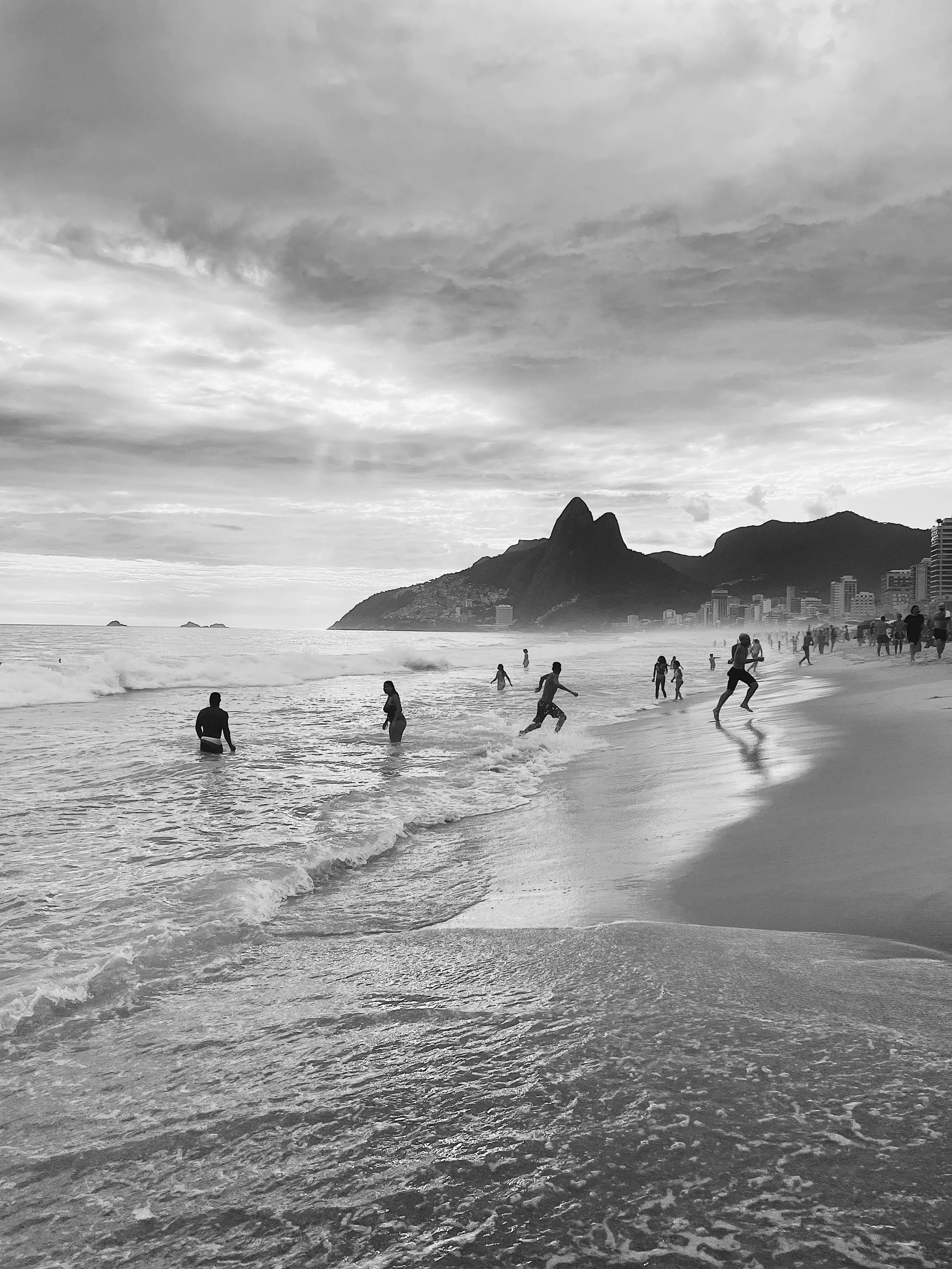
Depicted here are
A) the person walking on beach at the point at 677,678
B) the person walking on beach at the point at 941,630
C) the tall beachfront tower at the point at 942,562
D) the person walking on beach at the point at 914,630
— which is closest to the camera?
the person walking on beach at the point at 677,678

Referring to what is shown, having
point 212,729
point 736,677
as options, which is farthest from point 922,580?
point 212,729

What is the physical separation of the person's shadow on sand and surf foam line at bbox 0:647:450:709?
85.1 ft

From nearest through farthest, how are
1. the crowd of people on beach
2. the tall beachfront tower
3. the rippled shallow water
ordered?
the rippled shallow water
the crowd of people on beach
the tall beachfront tower

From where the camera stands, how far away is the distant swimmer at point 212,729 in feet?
48.6

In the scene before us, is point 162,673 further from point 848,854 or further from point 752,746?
point 848,854

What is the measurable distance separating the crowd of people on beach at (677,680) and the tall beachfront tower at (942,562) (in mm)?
155116

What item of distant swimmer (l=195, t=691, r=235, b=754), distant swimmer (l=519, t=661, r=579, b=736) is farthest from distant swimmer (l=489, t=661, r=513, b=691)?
distant swimmer (l=195, t=691, r=235, b=754)

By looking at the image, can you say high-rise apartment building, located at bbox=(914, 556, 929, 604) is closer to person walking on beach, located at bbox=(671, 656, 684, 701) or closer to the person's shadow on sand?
person walking on beach, located at bbox=(671, 656, 684, 701)

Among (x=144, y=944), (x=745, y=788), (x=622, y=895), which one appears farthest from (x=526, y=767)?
(x=144, y=944)

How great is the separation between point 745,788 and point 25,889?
8.37m

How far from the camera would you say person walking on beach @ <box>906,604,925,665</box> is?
30438 millimetres

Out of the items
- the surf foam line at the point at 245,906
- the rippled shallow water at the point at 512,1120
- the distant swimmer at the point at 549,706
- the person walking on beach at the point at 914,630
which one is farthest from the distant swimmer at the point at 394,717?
the person walking on beach at the point at 914,630

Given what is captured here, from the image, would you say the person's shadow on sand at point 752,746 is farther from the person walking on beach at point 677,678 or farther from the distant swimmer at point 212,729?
the person walking on beach at point 677,678

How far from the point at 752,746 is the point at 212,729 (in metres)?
10.6
